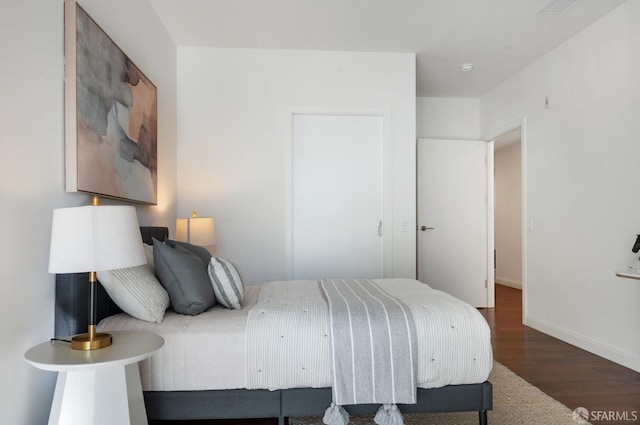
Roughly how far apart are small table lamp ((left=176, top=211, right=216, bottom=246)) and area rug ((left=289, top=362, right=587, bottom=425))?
1682 millimetres

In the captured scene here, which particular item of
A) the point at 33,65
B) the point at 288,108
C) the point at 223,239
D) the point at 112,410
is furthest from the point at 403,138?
the point at 112,410

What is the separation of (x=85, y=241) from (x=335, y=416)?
1.23m

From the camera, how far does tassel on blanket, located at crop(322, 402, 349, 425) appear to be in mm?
1656

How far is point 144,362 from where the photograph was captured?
1.65 metres

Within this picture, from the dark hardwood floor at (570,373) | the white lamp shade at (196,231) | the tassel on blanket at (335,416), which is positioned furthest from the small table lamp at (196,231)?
the dark hardwood floor at (570,373)

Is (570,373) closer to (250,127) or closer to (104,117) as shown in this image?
(250,127)

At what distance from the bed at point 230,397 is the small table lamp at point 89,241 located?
1.16ft

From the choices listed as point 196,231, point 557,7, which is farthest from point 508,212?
point 196,231

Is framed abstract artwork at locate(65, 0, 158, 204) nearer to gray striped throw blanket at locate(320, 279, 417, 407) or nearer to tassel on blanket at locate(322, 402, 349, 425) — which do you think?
gray striped throw blanket at locate(320, 279, 417, 407)

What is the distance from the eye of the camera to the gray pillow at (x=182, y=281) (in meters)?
1.87

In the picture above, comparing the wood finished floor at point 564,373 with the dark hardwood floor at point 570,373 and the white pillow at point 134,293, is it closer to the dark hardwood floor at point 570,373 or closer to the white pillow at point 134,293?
the dark hardwood floor at point 570,373

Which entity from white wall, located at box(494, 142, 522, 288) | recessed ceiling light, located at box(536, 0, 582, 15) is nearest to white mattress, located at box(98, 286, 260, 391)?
recessed ceiling light, located at box(536, 0, 582, 15)

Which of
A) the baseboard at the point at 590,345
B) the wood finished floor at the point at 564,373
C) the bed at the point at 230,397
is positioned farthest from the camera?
the baseboard at the point at 590,345

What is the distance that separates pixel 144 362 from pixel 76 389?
0.38 metres
